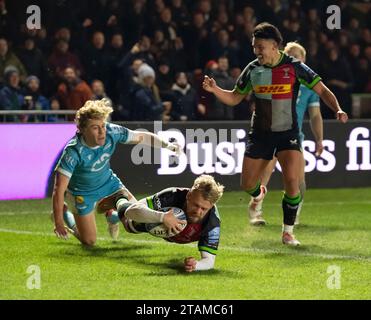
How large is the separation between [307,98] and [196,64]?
597 cm

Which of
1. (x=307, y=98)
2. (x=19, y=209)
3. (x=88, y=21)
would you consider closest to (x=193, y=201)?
(x=307, y=98)

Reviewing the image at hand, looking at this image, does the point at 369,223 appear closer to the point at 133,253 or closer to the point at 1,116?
the point at 133,253

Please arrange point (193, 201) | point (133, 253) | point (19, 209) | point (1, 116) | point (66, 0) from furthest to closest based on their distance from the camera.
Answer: point (66, 0), point (1, 116), point (19, 209), point (133, 253), point (193, 201)

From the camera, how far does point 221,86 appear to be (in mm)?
16875

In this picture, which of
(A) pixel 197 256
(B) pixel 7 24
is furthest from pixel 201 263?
(B) pixel 7 24

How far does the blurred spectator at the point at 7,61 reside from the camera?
15697mm

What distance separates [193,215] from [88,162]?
4.96ft

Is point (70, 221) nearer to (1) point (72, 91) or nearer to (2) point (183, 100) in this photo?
(1) point (72, 91)

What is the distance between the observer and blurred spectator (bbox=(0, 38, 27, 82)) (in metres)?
15.7

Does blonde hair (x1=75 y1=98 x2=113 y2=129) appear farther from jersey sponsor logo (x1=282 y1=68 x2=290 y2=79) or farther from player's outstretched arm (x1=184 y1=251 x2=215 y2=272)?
jersey sponsor logo (x1=282 y1=68 x2=290 y2=79)

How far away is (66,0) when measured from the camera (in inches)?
676

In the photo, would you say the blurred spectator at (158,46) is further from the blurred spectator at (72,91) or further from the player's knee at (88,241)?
the player's knee at (88,241)

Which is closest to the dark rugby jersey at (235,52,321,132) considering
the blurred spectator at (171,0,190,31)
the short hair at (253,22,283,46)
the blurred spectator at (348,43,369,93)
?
the short hair at (253,22,283,46)

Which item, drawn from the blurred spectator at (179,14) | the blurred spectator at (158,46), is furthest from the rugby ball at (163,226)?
the blurred spectator at (179,14)
